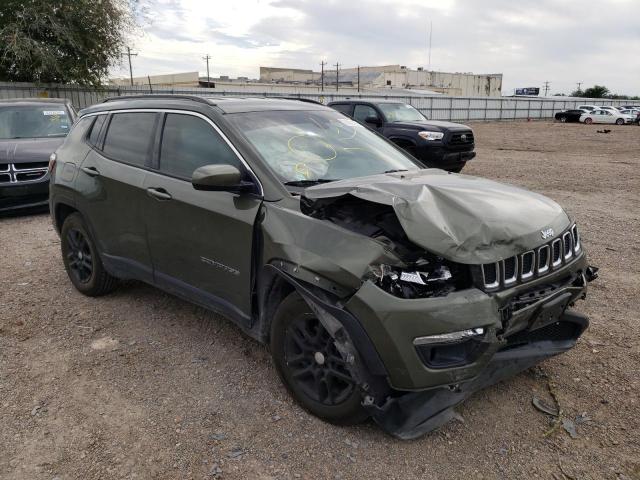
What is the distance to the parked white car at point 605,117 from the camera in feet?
132

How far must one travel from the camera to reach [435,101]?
38.2m

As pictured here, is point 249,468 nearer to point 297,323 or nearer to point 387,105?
point 297,323

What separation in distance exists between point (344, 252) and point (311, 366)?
2.42 ft

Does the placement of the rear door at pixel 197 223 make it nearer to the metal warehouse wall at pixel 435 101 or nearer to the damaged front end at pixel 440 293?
the damaged front end at pixel 440 293

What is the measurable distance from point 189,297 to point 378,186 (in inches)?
64.0

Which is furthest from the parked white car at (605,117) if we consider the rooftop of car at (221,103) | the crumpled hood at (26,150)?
the rooftop of car at (221,103)

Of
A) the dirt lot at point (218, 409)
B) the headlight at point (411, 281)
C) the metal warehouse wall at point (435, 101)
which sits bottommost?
the dirt lot at point (218, 409)

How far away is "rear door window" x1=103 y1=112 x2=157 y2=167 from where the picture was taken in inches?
157

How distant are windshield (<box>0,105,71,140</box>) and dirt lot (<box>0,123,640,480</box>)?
184 inches

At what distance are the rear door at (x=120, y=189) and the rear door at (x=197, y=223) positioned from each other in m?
0.15

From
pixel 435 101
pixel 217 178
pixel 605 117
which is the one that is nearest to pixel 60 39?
pixel 217 178

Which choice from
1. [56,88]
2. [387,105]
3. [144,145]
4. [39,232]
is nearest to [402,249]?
[144,145]

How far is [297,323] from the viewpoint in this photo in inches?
115

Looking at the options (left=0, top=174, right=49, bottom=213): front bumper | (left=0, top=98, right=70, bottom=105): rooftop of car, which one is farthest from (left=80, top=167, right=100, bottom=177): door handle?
(left=0, top=98, right=70, bottom=105): rooftop of car
